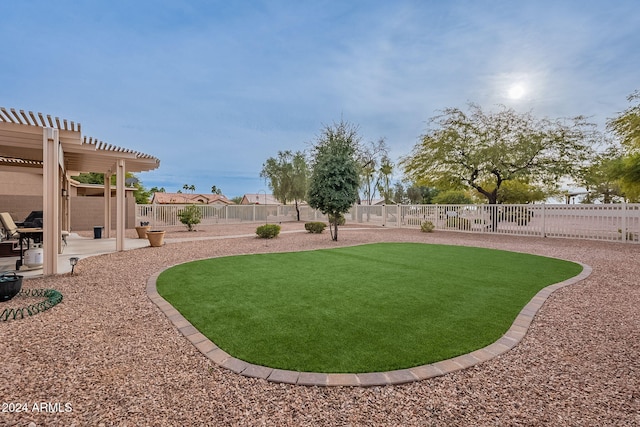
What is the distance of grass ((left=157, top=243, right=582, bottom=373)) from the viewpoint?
2453 millimetres

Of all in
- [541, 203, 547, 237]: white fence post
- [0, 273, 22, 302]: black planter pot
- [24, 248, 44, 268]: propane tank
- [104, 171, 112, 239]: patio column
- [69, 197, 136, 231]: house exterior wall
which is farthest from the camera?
[69, 197, 136, 231]: house exterior wall

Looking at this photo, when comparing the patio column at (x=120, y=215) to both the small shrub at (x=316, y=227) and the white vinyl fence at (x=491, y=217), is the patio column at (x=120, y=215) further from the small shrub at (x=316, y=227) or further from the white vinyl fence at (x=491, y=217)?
the white vinyl fence at (x=491, y=217)

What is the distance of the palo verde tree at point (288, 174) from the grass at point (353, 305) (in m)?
18.1

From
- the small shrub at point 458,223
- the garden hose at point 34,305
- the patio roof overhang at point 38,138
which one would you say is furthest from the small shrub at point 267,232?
the small shrub at point 458,223

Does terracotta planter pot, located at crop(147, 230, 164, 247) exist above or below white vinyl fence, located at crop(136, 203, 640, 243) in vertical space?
below

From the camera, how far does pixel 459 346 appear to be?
100 inches

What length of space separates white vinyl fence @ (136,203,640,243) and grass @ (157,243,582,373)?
234 inches

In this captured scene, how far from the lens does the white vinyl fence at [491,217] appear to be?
9906mm

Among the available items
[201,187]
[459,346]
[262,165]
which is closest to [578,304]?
[459,346]

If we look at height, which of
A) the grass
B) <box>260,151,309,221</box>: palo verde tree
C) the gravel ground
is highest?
<box>260,151,309,221</box>: palo verde tree

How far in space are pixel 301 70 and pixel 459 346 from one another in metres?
15.7

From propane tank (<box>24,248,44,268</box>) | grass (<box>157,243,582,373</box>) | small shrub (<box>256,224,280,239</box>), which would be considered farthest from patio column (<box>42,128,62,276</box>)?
small shrub (<box>256,224,280,239</box>)

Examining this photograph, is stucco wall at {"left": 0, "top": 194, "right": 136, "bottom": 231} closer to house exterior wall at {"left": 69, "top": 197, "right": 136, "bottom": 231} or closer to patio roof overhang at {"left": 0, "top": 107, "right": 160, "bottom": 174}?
house exterior wall at {"left": 69, "top": 197, "right": 136, "bottom": 231}

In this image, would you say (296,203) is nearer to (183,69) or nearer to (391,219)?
(391,219)
